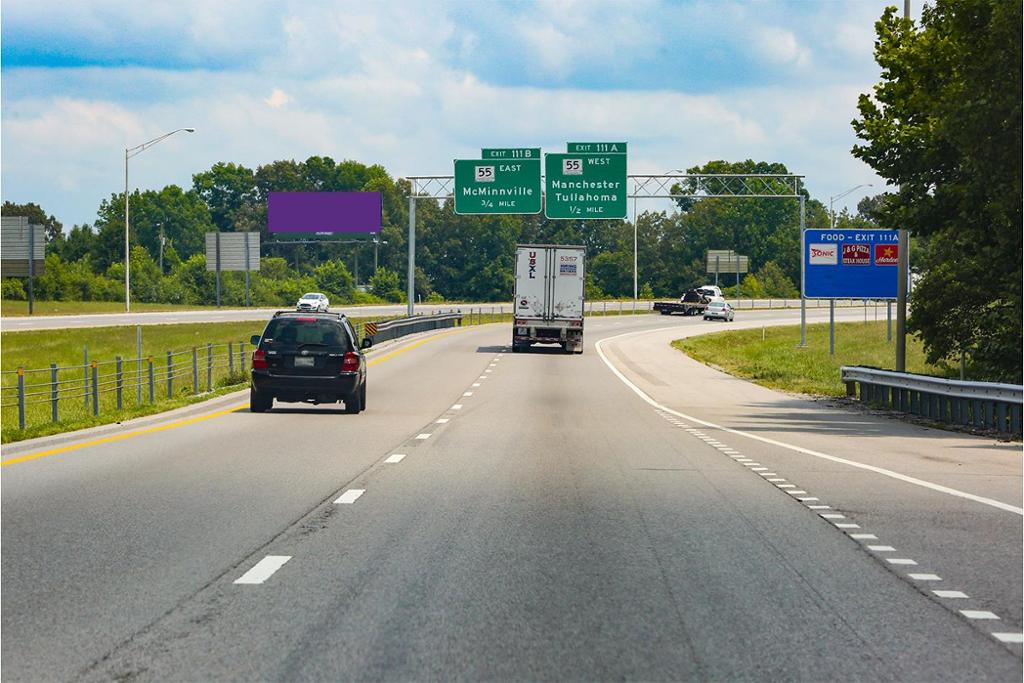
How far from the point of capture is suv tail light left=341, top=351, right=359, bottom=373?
24.4 meters

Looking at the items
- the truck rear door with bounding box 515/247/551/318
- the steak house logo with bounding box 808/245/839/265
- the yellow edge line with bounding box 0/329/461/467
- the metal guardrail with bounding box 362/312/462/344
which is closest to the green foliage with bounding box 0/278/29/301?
the metal guardrail with bounding box 362/312/462/344

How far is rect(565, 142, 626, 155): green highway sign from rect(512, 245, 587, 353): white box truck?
1141 cm

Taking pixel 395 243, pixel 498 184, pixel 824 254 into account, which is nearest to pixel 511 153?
pixel 498 184

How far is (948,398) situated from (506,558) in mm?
17519

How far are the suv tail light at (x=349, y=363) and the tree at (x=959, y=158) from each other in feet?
36.5

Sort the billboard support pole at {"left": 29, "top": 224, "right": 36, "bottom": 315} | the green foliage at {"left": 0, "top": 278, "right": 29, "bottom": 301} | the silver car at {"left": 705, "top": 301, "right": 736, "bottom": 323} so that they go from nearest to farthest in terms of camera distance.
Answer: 1. the billboard support pole at {"left": 29, "top": 224, "right": 36, "bottom": 315}
2. the silver car at {"left": 705, "top": 301, "right": 736, "bottom": 323}
3. the green foliage at {"left": 0, "top": 278, "right": 29, "bottom": 301}

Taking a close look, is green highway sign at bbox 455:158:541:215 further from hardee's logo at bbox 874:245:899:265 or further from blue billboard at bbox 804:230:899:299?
hardee's logo at bbox 874:245:899:265

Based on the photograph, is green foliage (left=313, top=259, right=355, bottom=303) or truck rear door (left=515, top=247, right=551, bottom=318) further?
green foliage (left=313, top=259, right=355, bottom=303)

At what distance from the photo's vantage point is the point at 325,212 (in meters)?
136

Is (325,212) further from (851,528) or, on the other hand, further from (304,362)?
(851,528)

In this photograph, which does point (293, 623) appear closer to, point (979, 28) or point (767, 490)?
point (767, 490)

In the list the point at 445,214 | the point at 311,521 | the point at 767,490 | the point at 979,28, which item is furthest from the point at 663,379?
the point at 445,214

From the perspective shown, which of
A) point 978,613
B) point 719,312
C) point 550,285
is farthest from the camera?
point 719,312

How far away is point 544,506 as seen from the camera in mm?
12023
